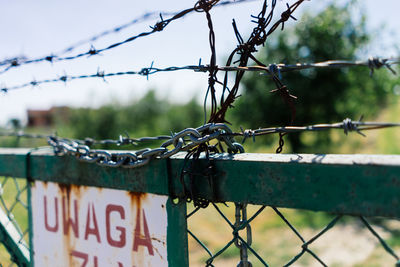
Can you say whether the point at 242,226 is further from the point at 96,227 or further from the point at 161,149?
the point at 96,227

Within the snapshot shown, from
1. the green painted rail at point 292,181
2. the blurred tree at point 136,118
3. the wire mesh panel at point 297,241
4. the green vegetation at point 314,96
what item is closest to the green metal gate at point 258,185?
the green painted rail at point 292,181

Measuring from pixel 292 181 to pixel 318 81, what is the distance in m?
12.0

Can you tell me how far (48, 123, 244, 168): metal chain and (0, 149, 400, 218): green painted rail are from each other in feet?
0.13

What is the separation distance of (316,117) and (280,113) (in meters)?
1.24

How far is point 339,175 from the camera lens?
828 mm

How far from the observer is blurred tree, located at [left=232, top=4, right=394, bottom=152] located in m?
12.2

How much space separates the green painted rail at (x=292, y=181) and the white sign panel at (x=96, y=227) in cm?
8

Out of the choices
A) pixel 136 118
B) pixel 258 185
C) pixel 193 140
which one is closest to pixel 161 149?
pixel 193 140

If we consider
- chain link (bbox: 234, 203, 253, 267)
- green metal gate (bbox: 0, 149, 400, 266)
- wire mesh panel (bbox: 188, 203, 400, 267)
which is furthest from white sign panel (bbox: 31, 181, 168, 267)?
wire mesh panel (bbox: 188, 203, 400, 267)

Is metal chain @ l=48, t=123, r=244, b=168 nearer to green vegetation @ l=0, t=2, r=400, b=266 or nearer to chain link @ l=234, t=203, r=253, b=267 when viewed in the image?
chain link @ l=234, t=203, r=253, b=267

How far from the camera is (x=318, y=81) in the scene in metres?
12.2

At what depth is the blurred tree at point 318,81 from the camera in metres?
12.2

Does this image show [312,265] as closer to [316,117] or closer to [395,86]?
[316,117]

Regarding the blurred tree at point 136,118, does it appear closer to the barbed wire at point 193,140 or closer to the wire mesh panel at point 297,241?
the wire mesh panel at point 297,241
